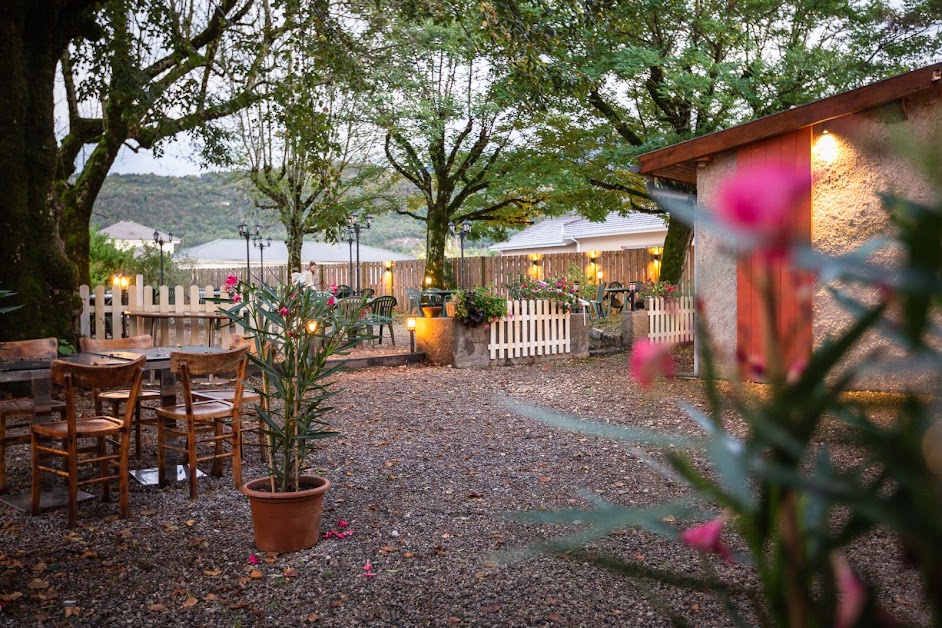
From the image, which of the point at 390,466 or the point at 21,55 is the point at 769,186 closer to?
the point at 390,466

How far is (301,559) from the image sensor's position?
3.43 metres

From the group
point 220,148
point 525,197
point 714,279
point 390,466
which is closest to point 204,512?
point 390,466

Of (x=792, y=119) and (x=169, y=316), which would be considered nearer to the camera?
(x=792, y=119)

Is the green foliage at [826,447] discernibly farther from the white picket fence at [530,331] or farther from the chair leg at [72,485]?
the white picket fence at [530,331]

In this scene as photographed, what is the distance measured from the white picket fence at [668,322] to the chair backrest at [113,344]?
301 inches

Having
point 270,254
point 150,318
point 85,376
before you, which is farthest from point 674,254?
point 270,254

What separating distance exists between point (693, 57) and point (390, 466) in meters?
9.39

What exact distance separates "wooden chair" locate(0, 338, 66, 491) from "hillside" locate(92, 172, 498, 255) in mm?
45263

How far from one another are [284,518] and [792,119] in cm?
607

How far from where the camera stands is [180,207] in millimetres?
54250

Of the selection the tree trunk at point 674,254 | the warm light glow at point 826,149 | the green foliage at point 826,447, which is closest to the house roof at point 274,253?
the tree trunk at point 674,254

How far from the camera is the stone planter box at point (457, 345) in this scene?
10023 millimetres

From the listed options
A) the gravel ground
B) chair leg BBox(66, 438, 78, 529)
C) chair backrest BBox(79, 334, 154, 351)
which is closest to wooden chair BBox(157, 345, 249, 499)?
the gravel ground

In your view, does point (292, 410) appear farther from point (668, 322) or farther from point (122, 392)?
point (668, 322)
